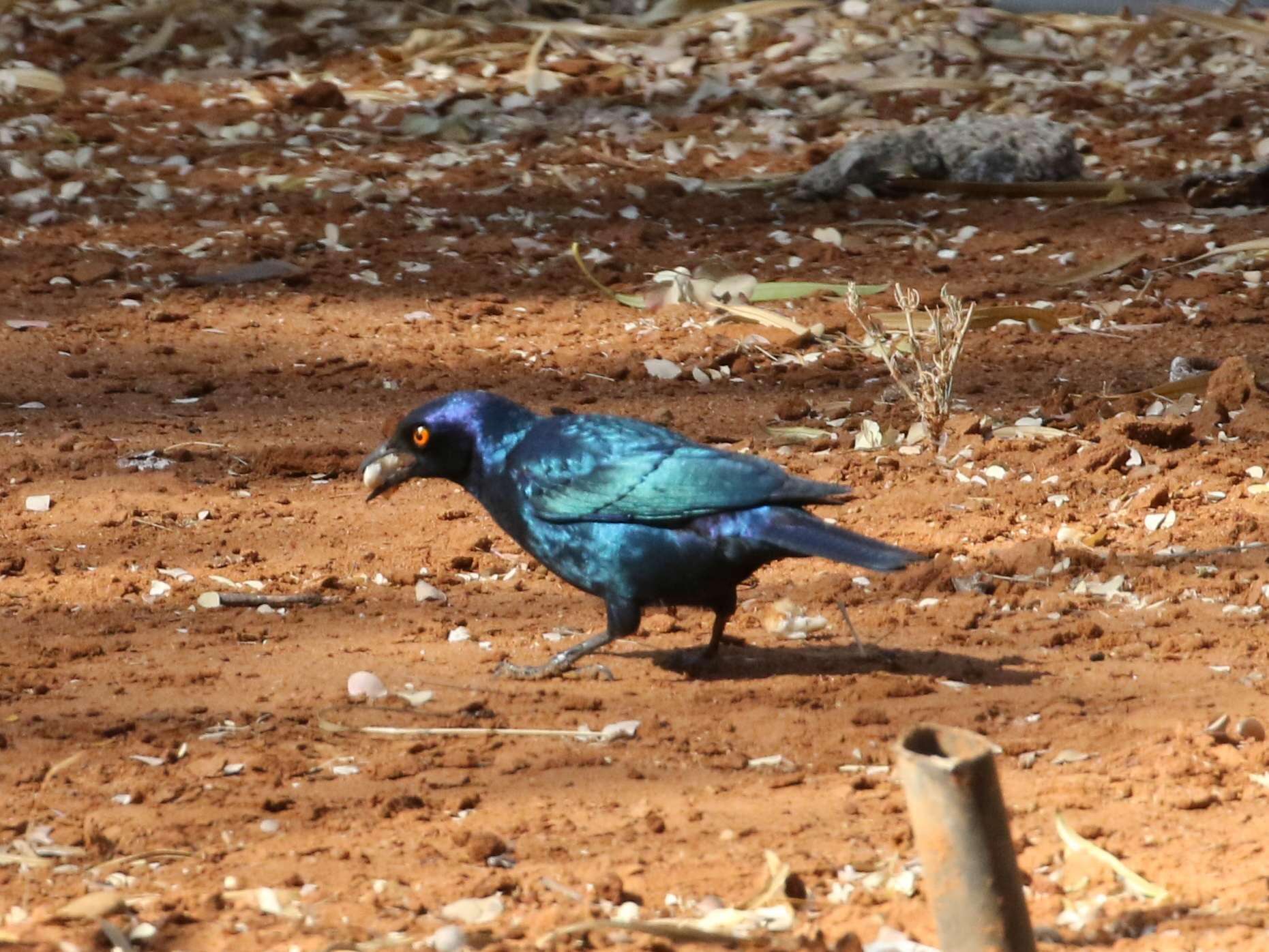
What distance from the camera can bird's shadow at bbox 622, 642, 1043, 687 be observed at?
4203mm

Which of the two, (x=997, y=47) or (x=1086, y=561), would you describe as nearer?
(x=1086, y=561)

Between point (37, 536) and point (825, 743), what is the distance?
103 inches

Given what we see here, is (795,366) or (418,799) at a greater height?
(418,799)

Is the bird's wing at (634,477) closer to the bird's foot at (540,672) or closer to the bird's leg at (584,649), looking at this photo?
the bird's leg at (584,649)

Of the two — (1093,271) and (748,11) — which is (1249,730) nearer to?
(1093,271)

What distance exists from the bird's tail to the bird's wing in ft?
0.17

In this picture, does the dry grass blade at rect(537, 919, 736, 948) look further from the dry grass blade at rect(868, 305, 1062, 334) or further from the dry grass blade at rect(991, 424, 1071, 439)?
the dry grass blade at rect(868, 305, 1062, 334)

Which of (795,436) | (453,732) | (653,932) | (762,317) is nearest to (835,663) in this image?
(453,732)

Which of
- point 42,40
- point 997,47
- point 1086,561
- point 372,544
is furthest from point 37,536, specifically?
point 997,47

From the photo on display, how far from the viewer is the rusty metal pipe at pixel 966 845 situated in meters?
2.43

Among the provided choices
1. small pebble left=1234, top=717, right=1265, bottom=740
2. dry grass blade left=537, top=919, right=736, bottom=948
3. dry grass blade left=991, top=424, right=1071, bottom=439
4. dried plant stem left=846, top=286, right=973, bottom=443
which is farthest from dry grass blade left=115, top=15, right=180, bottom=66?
dry grass blade left=537, top=919, right=736, bottom=948

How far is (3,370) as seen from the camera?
22.4 feet

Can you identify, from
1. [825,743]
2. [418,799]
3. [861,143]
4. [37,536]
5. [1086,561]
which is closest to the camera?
[418,799]

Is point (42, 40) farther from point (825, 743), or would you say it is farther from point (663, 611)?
Result: point (825, 743)
